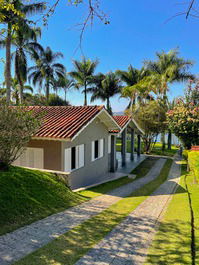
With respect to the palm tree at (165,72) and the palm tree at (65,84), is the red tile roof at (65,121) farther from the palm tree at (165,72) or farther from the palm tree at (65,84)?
the palm tree at (65,84)

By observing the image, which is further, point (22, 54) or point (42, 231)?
point (22, 54)

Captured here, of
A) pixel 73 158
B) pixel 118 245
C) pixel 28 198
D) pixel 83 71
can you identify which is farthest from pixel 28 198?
pixel 83 71

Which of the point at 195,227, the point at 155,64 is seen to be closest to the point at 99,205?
the point at 195,227

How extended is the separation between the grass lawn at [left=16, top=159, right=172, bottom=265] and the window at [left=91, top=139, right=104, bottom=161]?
256 inches

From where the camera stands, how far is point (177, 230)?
577 cm

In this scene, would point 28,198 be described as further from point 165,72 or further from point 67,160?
point 165,72

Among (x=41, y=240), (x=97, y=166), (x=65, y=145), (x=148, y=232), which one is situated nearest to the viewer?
(x=41, y=240)

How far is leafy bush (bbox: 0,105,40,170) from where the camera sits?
24.3 feet

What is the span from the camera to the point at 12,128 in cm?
756

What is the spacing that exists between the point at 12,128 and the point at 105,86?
32415mm

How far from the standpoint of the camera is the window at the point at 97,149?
14.4 meters

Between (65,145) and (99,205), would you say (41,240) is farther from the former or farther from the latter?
(65,145)

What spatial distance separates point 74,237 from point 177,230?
9.82 feet

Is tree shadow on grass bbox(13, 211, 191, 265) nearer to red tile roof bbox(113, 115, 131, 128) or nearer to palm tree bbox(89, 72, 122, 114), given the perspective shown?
red tile roof bbox(113, 115, 131, 128)
